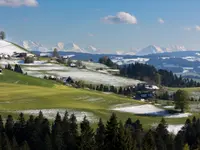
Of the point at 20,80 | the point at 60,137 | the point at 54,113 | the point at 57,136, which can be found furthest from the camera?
the point at 20,80

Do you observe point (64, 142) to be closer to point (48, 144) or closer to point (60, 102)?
point (48, 144)

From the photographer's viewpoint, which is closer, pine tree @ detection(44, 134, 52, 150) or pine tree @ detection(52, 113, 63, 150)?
pine tree @ detection(44, 134, 52, 150)

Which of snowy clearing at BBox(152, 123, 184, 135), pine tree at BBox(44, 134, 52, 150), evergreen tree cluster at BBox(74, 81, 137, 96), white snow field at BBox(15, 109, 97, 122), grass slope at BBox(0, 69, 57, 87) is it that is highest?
grass slope at BBox(0, 69, 57, 87)

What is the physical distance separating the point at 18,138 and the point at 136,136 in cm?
2183

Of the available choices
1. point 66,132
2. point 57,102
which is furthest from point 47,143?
point 57,102

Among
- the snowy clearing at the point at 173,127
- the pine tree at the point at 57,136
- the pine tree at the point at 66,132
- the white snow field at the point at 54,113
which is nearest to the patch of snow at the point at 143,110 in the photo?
the white snow field at the point at 54,113

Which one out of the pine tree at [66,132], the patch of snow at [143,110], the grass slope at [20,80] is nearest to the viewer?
the pine tree at [66,132]

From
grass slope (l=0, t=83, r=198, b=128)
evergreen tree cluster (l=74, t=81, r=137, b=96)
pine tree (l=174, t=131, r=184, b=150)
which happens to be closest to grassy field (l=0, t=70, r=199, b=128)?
grass slope (l=0, t=83, r=198, b=128)

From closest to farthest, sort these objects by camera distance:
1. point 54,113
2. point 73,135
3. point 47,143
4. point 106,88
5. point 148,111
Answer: point 47,143 < point 73,135 < point 54,113 < point 148,111 < point 106,88

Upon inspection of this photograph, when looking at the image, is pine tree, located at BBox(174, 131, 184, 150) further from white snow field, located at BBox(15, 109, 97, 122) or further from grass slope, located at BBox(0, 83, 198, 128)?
white snow field, located at BBox(15, 109, 97, 122)

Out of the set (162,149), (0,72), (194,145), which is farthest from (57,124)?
(0,72)

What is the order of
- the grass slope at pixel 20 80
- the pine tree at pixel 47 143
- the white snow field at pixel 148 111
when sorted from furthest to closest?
the grass slope at pixel 20 80
the white snow field at pixel 148 111
the pine tree at pixel 47 143

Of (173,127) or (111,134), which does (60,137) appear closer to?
(111,134)

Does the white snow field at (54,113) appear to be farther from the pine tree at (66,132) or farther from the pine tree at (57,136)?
the pine tree at (57,136)
